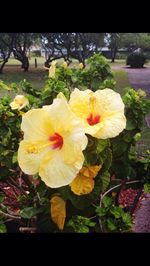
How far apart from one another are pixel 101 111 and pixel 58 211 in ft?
1.14

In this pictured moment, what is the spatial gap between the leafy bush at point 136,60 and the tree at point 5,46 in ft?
1.72

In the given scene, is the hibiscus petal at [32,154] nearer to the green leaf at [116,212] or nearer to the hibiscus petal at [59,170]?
the hibiscus petal at [59,170]

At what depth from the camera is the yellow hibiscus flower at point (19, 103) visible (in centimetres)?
128

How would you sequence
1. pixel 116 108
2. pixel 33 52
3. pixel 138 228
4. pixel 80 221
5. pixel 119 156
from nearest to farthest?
pixel 116 108 < pixel 80 221 < pixel 119 156 < pixel 138 228 < pixel 33 52

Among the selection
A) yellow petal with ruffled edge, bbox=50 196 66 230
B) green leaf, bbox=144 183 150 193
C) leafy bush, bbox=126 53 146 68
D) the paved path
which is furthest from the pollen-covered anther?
leafy bush, bbox=126 53 146 68

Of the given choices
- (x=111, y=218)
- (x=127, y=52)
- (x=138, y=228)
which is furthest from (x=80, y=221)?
(x=127, y=52)

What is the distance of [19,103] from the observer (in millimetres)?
1312

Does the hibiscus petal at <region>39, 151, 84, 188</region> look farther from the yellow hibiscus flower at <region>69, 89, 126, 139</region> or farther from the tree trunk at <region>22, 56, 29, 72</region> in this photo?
the tree trunk at <region>22, 56, 29, 72</region>

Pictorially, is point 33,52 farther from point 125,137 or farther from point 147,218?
point 147,218

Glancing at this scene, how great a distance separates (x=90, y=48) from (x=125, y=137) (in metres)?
0.65

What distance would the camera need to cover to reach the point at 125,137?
119cm

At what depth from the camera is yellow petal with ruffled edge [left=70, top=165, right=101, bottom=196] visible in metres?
0.99

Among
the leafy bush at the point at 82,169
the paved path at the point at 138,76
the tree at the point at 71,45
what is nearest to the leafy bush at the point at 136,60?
the paved path at the point at 138,76

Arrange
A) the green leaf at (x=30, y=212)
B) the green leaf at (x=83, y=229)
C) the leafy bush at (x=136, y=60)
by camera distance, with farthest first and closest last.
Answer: the leafy bush at (x=136, y=60)
the green leaf at (x=30, y=212)
the green leaf at (x=83, y=229)
